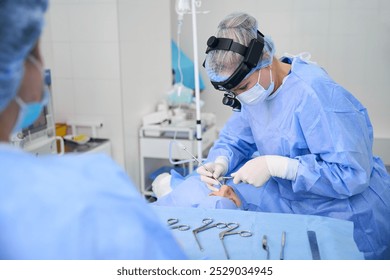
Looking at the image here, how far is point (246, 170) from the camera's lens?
5.10 feet

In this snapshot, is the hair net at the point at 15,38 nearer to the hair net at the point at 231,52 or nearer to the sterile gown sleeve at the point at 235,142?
the hair net at the point at 231,52

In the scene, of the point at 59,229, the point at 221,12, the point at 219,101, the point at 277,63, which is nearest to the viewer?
the point at 59,229

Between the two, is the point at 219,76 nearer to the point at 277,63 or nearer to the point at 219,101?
the point at 277,63

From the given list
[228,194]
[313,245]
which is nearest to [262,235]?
[313,245]

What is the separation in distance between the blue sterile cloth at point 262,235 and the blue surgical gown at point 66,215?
57 cm

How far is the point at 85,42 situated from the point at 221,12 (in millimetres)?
1324

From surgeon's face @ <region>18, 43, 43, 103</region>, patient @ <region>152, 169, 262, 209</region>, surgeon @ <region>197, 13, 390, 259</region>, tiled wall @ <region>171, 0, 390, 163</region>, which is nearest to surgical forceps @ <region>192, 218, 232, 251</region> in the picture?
patient @ <region>152, 169, 262, 209</region>

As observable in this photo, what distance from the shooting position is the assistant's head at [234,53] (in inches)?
57.1

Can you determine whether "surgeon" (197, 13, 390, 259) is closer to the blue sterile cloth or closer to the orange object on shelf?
the blue sterile cloth

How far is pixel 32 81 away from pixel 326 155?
1.11 m

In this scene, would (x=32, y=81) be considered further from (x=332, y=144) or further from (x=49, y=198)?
(x=332, y=144)

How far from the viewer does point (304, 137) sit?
1.52 meters

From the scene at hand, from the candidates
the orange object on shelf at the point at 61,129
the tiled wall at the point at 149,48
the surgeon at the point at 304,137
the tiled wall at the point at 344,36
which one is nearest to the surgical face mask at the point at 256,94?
the surgeon at the point at 304,137
